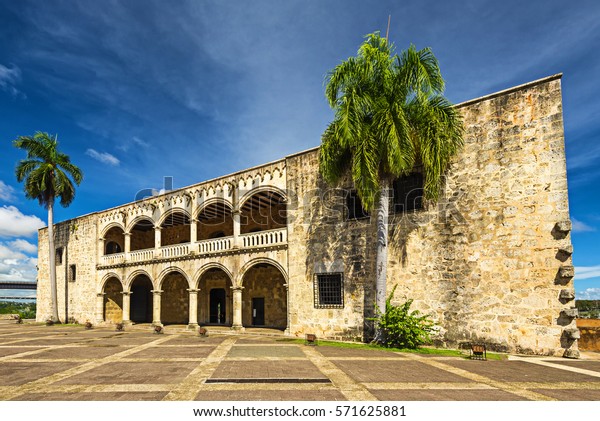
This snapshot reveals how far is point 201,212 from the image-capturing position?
22.9 m

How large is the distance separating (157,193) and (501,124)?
19681 mm

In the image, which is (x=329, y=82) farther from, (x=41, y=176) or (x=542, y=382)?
(x=41, y=176)

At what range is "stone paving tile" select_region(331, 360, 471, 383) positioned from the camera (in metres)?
8.71

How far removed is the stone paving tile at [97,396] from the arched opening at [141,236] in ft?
69.9

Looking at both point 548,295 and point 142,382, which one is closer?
point 142,382

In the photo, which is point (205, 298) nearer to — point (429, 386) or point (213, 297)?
point (213, 297)

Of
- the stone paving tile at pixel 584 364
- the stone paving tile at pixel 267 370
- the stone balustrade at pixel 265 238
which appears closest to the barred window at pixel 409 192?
the stone balustrade at pixel 265 238

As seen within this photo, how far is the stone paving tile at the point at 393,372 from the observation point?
28.6 ft

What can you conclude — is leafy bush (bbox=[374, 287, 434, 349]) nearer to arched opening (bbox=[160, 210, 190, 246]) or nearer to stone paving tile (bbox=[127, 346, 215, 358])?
stone paving tile (bbox=[127, 346, 215, 358])

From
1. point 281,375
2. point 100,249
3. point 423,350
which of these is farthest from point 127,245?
point 423,350

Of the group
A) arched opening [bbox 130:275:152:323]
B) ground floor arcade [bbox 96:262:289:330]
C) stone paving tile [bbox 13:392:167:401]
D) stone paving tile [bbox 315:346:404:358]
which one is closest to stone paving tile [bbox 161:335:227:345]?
A: ground floor arcade [bbox 96:262:289:330]

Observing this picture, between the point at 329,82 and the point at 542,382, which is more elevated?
the point at 329,82

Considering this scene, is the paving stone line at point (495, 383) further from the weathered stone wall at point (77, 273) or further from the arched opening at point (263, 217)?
the weathered stone wall at point (77, 273)
